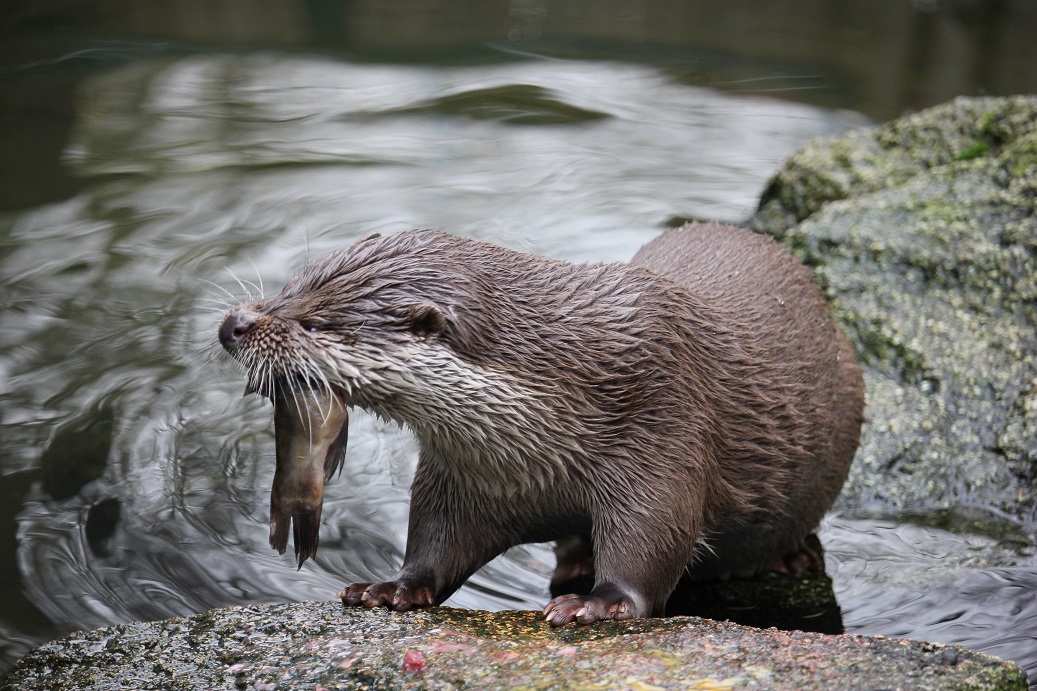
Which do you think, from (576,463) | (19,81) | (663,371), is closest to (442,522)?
(576,463)

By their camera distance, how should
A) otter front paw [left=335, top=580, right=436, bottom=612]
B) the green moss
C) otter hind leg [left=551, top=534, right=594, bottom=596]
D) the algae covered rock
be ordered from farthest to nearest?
the green moss → the algae covered rock → otter hind leg [left=551, top=534, right=594, bottom=596] → otter front paw [left=335, top=580, right=436, bottom=612]

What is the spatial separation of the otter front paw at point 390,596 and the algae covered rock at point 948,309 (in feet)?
6.27

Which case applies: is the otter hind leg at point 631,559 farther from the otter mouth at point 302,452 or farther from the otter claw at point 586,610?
the otter mouth at point 302,452

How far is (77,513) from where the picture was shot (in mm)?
4453

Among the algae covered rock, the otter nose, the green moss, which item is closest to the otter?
the otter nose

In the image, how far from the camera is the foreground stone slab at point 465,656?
260cm

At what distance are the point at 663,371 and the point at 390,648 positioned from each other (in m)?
1.06

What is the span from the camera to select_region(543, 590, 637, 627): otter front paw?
3.03 metres

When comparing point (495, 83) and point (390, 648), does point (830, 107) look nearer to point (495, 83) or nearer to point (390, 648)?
point (495, 83)

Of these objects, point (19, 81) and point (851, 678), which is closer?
point (851, 678)

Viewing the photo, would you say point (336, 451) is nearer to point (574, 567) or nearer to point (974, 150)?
point (574, 567)

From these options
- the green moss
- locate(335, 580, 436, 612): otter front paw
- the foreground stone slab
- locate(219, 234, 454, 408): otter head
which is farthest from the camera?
the green moss

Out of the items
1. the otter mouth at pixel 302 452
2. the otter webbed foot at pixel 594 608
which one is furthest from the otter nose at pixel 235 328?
the otter webbed foot at pixel 594 608

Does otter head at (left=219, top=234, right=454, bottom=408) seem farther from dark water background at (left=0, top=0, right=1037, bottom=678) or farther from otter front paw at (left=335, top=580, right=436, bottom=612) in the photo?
otter front paw at (left=335, top=580, right=436, bottom=612)
